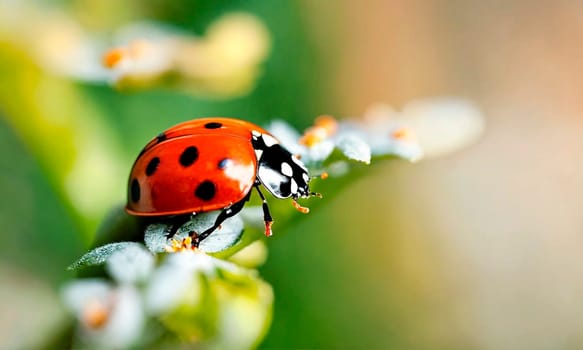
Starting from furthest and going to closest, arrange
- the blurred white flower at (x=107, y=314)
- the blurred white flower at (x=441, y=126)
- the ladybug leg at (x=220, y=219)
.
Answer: the blurred white flower at (x=441, y=126), the ladybug leg at (x=220, y=219), the blurred white flower at (x=107, y=314)

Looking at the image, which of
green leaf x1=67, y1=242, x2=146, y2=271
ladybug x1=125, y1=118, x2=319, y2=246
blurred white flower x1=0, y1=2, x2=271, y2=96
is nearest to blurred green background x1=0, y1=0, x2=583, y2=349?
blurred white flower x1=0, y1=2, x2=271, y2=96

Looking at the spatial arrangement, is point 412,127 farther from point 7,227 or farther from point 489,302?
point 7,227

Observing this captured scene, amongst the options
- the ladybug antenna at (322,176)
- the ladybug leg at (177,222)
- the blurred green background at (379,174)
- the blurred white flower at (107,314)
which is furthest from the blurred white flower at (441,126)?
the blurred white flower at (107,314)

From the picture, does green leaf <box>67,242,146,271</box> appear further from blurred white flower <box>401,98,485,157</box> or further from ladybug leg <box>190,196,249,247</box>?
blurred white flower <box>401,98,485,157</box>

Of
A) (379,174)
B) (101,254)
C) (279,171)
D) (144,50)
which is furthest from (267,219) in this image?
(379,174)

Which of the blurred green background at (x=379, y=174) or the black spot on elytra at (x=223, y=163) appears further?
the blurred green background at (x=379, y=174)

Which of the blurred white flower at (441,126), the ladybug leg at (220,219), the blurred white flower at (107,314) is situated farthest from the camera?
the blurred white flower at (441,126)

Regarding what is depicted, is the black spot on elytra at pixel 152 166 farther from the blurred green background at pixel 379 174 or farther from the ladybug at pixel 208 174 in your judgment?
the blurred green background at pixel 379 174
